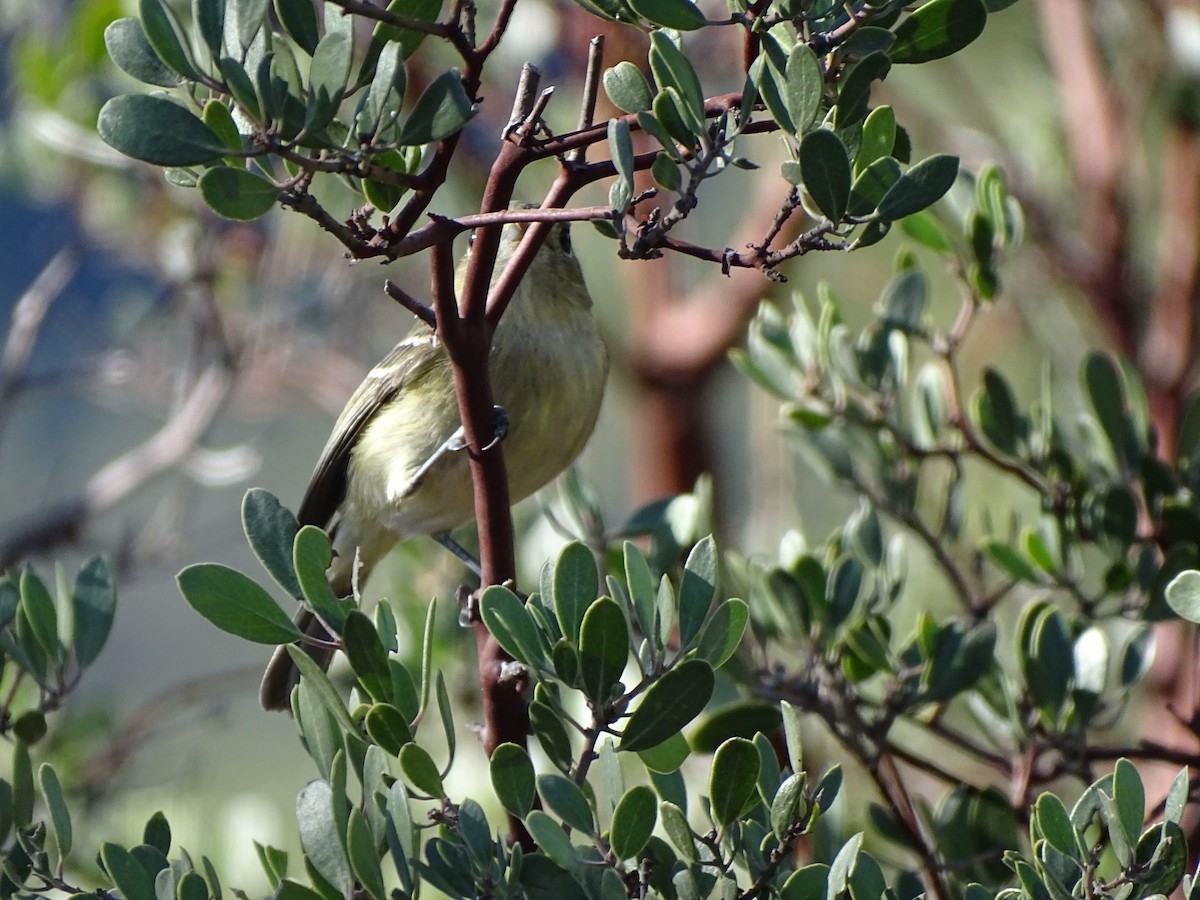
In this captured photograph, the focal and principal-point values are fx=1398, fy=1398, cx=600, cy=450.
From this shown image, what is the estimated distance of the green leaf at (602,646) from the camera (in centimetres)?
123

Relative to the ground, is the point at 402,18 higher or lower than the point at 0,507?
higher

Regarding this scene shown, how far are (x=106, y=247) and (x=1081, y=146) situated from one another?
3.27 metres

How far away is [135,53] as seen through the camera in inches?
46.9

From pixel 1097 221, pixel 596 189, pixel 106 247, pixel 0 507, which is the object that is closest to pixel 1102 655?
pixel 1097 221

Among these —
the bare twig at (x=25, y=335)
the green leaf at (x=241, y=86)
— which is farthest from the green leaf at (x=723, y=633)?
the bare twig at (x=25, y=335)

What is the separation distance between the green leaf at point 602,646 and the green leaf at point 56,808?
0.56m

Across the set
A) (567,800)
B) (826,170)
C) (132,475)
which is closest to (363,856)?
(567,800)

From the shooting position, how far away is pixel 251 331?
3.60 meters

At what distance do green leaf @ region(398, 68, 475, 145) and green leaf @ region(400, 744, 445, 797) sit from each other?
53cm

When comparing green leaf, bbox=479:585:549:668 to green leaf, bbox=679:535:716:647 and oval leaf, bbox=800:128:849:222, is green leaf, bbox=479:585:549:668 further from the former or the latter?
oval leaf, bbox=800:128:849:222

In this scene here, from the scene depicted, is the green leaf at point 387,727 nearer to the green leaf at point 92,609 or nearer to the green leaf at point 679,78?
the green leaf at point 92,609

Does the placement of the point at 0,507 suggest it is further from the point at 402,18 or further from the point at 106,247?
the point at 402,18

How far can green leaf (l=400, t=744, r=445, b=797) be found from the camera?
1236mm

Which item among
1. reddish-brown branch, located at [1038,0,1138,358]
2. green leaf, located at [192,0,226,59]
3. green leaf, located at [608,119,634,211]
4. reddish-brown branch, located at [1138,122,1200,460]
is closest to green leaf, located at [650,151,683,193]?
green leaf, located at [608,119,634,211]
